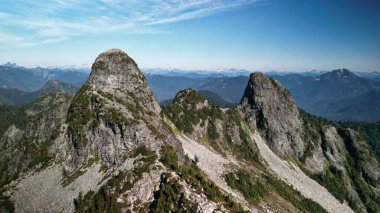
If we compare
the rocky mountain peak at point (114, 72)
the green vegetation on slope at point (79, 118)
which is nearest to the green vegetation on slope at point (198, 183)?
the green vegetation on slope at point (79, 118)

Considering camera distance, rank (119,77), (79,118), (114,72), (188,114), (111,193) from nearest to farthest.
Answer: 1. (111,193)
2. (79,118)
3. (114,72)
4. (119,77)
5. (188,114)

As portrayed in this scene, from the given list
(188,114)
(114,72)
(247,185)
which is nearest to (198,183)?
(247,185)

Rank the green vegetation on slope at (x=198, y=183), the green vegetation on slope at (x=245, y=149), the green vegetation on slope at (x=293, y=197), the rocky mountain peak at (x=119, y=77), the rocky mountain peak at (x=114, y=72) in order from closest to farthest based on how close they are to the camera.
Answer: the green vegetation on slope at (x=198, y=183) → the rocky mountain peak at (x=119, y=77) → the rocky mountain peak at (x=114, y=72) → the green vegetation on slope at (x=293, y=197) → the green vegetation on slope at (x=245, y=149)

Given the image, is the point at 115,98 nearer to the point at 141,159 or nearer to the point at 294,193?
the point at 141,159

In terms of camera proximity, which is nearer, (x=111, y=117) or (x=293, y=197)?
(x=111, y=117)

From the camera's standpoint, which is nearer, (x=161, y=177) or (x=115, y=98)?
(x=161, y=177)

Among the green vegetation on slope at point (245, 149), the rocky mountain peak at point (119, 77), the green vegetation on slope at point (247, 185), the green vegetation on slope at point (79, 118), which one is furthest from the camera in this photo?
the green vegetation on slope at point (245, 149)

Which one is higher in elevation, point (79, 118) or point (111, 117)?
point (111, 117)

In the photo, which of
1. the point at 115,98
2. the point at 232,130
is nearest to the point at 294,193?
the point at 232,130

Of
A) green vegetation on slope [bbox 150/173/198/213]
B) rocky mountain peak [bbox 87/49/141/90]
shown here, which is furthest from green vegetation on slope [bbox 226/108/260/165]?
green vegetation on slope [bbox 150/173/198/213]

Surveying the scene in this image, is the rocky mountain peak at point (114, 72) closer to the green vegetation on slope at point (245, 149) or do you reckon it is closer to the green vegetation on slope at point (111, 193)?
the green vegetation on slope at point (111, 193)

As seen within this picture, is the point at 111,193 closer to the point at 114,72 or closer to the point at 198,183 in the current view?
the point at 198,183
